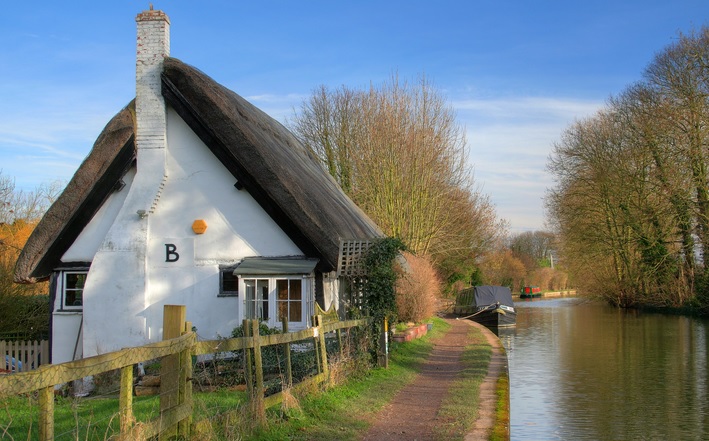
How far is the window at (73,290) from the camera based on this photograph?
1463 cm

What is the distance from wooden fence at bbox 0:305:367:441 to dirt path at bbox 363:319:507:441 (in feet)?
4.99

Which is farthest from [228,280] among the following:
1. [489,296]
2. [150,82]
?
[489,296]

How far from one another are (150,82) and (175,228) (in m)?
3.05

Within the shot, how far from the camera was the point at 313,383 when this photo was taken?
962cm

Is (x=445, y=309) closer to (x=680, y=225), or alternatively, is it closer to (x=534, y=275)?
(x=680, y=225)

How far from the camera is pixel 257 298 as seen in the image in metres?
13.5

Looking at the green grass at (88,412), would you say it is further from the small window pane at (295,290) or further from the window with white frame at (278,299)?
the small window pane at (295,290)

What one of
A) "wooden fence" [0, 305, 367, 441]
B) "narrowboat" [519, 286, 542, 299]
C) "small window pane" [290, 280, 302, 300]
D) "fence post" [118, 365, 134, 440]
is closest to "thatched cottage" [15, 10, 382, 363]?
"small window pane" [290, 280, 302, 300]

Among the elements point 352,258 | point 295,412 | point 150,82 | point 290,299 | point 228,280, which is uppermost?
point 150,82

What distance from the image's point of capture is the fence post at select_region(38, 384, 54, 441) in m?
4.38

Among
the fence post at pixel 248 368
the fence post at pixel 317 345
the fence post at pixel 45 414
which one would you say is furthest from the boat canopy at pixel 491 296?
the fence post at pixel 45 414

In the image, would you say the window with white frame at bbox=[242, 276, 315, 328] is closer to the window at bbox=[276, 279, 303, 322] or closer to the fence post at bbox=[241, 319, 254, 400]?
the window at bbox=[276, 279, 303, 322]

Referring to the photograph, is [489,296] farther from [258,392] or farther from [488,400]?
[258,392]

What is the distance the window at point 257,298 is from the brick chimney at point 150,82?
346 cm
